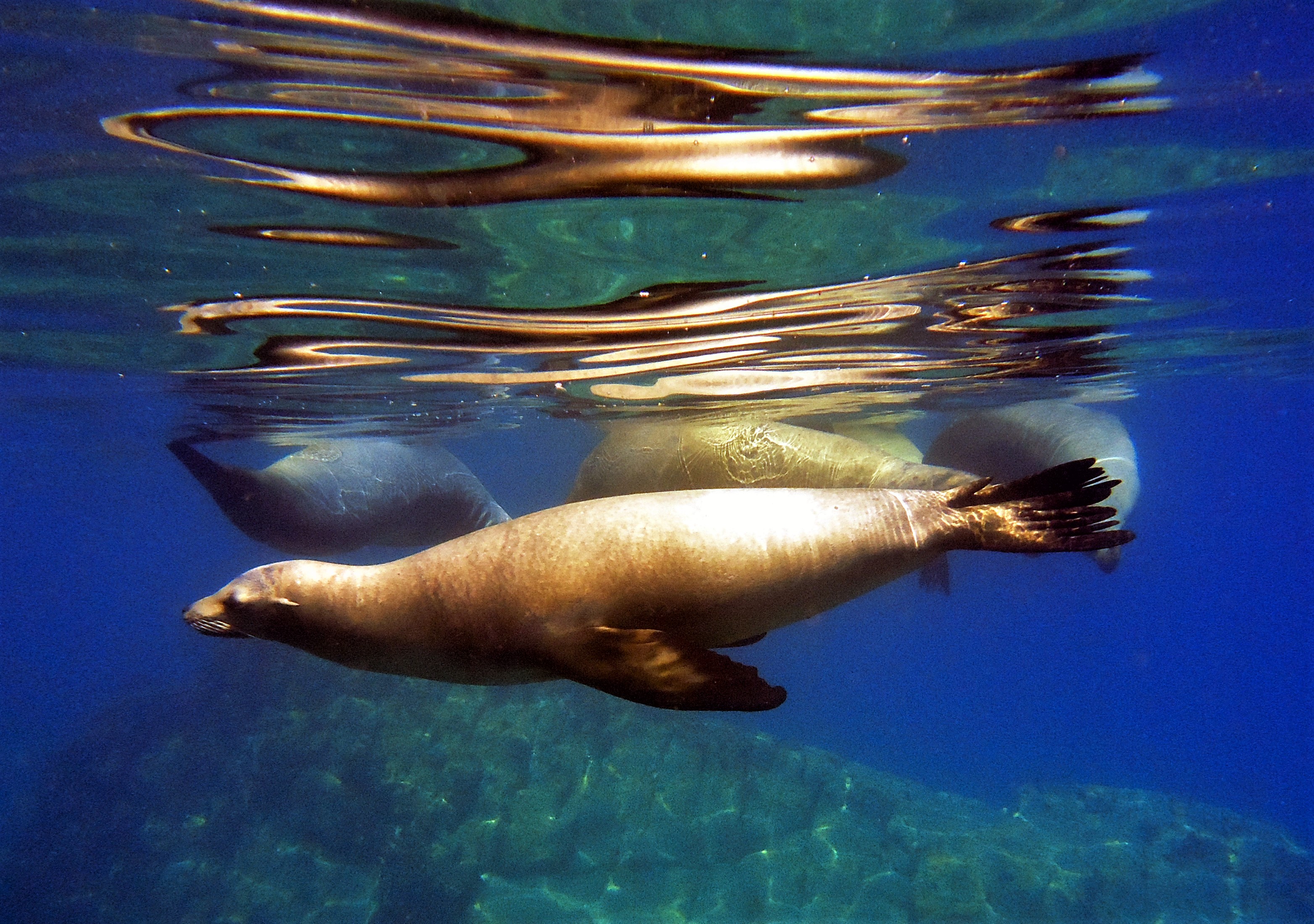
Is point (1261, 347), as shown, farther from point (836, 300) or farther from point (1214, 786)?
point (1214, 786)

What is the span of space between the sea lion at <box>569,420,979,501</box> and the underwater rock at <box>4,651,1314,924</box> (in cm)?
724

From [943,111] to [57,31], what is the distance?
4.83 metres

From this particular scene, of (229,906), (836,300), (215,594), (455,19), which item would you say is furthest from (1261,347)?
(229,906)

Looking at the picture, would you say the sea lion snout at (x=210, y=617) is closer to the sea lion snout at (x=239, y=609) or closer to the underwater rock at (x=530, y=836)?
the sea lion snout at (x=239, y=609)

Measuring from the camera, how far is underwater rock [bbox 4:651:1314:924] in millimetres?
11391

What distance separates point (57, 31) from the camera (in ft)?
11.2

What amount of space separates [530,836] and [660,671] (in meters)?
10.8

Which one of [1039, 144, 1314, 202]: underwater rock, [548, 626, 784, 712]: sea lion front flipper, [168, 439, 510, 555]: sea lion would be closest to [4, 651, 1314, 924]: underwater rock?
[168, 439, 510, 555]: sea lion

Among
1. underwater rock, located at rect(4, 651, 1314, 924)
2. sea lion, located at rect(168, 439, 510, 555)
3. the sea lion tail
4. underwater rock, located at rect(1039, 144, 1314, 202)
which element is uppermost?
underwater rock, located at rect(1039, 144, 1314, 202)

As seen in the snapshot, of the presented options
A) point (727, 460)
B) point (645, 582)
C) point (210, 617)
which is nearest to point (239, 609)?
point (210, 617)

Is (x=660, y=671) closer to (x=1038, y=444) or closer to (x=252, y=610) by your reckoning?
(x=252, y=610)

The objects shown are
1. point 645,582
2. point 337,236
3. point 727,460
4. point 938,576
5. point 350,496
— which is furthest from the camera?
point 350,496

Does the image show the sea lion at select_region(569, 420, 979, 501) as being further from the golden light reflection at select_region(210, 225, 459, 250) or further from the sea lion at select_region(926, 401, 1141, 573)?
the golden light reflection at select_region(210, 225, 459, 250)

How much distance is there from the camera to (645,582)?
3201mm
